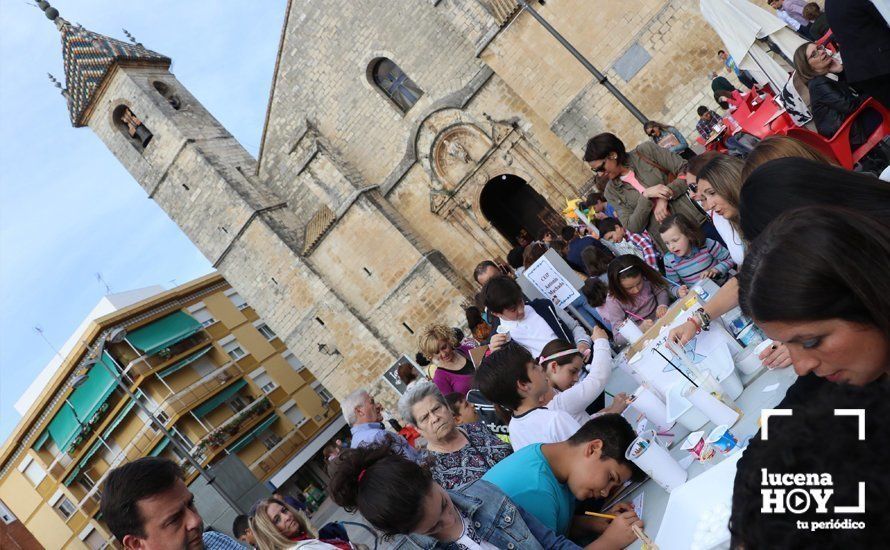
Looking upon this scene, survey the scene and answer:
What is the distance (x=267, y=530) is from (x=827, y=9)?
4554mm

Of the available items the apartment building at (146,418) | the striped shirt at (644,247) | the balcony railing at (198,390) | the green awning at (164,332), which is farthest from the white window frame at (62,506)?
the striped shirt at (644,247)

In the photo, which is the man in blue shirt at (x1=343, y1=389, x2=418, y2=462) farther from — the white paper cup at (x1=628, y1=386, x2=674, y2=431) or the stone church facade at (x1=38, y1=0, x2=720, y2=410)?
the stone church facade at (x1=38, y1=0, x2=720, y2=410)

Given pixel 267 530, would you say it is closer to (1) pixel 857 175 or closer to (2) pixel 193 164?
(1) pixel 857 175

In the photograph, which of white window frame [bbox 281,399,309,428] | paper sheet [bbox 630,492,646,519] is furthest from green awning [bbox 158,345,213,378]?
paper sheet [bbox 630,492,646,519]

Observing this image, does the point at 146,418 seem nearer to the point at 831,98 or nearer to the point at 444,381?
the point at 444,381

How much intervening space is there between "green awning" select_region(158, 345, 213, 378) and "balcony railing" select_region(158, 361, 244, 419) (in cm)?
92

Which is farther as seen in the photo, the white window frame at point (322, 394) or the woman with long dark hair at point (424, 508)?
the white window frame at point (322, 394)

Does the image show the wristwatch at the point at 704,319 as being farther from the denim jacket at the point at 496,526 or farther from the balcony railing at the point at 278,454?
the balcony railing at the point at 278,454

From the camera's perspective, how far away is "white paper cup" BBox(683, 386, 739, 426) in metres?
3.32

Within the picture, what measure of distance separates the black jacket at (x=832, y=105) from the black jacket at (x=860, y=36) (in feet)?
2.39

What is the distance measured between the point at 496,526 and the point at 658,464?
2.64 feet

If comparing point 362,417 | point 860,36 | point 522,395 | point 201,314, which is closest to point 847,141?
point 860,36

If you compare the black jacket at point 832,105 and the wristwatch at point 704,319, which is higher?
the black jacket at point 832,105

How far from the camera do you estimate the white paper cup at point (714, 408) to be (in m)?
3.32
